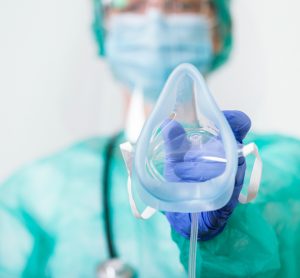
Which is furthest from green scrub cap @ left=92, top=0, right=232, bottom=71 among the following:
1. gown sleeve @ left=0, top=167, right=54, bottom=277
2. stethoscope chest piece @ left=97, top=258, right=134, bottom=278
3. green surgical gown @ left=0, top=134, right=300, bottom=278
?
Result: stethoscope chest piece @ left=97, top=258, right=134, bottom=278

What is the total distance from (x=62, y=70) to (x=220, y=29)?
0.50 meters

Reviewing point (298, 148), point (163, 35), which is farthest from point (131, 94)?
point (298, 148)

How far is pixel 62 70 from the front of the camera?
54.2 inches

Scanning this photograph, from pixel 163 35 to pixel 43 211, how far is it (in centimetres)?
46

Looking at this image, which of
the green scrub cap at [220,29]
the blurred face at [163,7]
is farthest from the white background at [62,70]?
the blurred face at [163,7]

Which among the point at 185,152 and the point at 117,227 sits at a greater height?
the point at 185,152

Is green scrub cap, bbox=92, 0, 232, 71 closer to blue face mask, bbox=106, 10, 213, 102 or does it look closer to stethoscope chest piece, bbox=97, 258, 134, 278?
blue face mask, bbox=106, 10, 213, 102

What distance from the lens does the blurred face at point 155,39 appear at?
1018mm

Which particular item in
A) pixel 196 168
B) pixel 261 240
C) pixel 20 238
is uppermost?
pixel 196 168

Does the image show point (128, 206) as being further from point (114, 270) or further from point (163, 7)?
point (163, 7)

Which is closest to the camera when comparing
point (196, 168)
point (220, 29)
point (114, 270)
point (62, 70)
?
point (196, 168)

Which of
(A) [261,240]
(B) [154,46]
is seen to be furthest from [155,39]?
(A) [261,240]

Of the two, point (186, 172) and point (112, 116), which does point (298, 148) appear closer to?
point (186, 172)

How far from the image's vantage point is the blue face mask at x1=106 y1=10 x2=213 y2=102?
1.02 m
